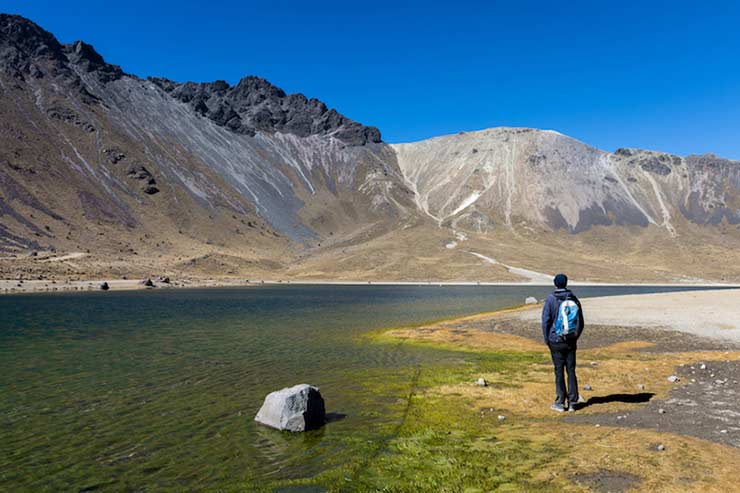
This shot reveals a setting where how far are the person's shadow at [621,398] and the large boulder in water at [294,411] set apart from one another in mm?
8737

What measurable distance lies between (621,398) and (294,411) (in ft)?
36.9

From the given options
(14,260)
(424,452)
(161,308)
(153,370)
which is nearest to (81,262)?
(14,260)

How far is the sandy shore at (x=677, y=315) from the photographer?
3528cm

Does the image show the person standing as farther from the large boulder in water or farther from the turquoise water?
the large boulder in water

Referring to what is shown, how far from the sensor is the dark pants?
15.5m

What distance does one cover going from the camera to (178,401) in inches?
746

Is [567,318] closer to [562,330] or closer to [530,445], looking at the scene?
[562,330]

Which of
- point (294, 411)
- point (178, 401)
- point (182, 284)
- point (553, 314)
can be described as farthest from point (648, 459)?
point (182, 284)

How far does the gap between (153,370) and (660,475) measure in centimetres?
2232

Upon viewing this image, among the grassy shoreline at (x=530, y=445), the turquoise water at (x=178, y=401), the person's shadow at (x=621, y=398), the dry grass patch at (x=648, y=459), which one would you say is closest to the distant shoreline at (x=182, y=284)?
the turquoise water at (x=178, y=401)

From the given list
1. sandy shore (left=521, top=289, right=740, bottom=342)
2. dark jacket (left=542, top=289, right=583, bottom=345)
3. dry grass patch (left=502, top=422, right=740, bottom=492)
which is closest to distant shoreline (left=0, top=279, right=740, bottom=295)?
sandy shore (left=521, top=289, right=740, bottom=342)

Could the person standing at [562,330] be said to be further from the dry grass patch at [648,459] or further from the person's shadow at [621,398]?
the dry grass patch at [648,459]

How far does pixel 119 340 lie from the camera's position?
35.2 metres

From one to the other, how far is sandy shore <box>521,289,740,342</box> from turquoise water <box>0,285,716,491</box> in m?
19.0
